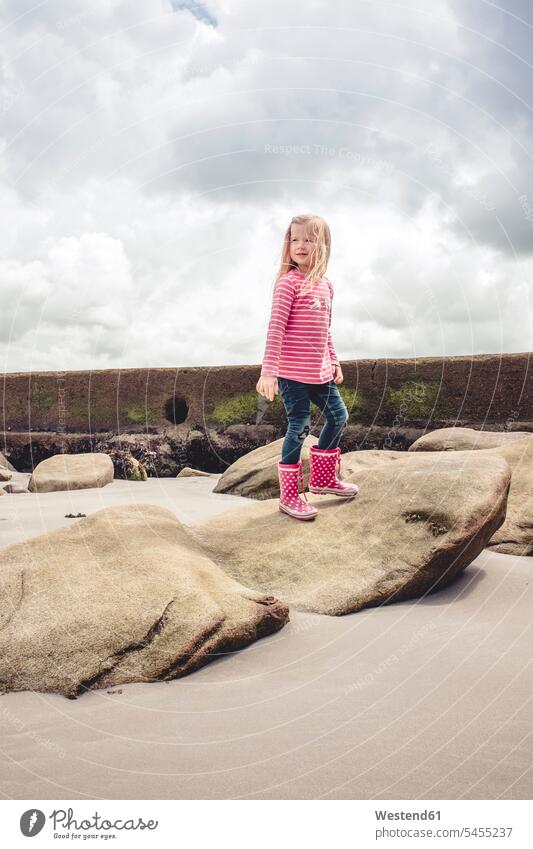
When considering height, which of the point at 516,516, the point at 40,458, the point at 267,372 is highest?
the point at 267,372

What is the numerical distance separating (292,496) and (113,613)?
5.87 feet

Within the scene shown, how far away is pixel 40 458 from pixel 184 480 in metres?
4.76

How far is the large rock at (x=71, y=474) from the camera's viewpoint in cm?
820

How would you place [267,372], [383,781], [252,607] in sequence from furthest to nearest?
[267,372], [252,607], [383,781]

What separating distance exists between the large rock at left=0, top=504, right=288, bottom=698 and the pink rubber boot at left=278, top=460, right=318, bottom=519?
36.4 inches

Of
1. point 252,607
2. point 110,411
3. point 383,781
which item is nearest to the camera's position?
point 383,781

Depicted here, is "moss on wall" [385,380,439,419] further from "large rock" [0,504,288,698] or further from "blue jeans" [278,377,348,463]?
"large rock" [0,504,288,698]

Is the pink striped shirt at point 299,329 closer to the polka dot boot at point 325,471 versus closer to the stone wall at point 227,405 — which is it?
the polka dot boot at point 325,471

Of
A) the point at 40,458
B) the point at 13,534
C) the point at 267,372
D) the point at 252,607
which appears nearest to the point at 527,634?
the point at 252,607

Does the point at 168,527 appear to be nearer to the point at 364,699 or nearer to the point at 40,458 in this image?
the point at 364,699

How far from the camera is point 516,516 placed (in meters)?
4.64

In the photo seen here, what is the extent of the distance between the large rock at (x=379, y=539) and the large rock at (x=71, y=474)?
449cm

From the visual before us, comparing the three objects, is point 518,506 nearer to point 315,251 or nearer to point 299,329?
point 299,329

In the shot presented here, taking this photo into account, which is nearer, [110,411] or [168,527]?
[168,527]
